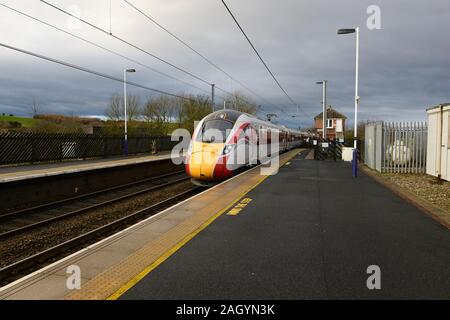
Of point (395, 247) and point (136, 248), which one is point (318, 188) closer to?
point (395, 247)

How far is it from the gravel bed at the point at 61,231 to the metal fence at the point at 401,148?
11346mm

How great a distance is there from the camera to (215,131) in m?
14.5

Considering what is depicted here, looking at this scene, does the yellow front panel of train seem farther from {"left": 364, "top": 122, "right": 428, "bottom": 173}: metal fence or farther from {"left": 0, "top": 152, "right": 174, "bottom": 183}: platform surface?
{"left": 364, "top": 122, "right": 428, "bottom": 173}: metal fence

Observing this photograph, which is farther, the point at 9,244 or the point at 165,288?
the point at 9,244

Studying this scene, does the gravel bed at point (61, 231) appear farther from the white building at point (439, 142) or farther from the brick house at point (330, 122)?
the brick house at point (330, 122)

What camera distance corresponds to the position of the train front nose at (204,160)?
13.5 meters

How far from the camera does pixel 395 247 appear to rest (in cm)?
582

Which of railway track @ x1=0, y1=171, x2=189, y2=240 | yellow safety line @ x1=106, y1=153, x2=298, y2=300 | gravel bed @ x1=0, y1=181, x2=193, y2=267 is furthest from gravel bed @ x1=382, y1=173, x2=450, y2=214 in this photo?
railway track @ x1=0, y1=171, x2=189, y2=240

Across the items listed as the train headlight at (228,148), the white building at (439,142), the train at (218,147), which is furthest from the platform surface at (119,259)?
the white building at (439,142)

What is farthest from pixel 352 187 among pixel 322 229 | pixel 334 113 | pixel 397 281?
pixel 334 113

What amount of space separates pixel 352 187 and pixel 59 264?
10074mm

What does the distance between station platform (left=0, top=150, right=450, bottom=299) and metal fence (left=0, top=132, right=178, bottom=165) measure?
14.3m

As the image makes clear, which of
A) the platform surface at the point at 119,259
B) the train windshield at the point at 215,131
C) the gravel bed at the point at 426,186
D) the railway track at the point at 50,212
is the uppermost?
the train windshield at the point at 215,131

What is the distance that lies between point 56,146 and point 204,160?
13.2 meters
